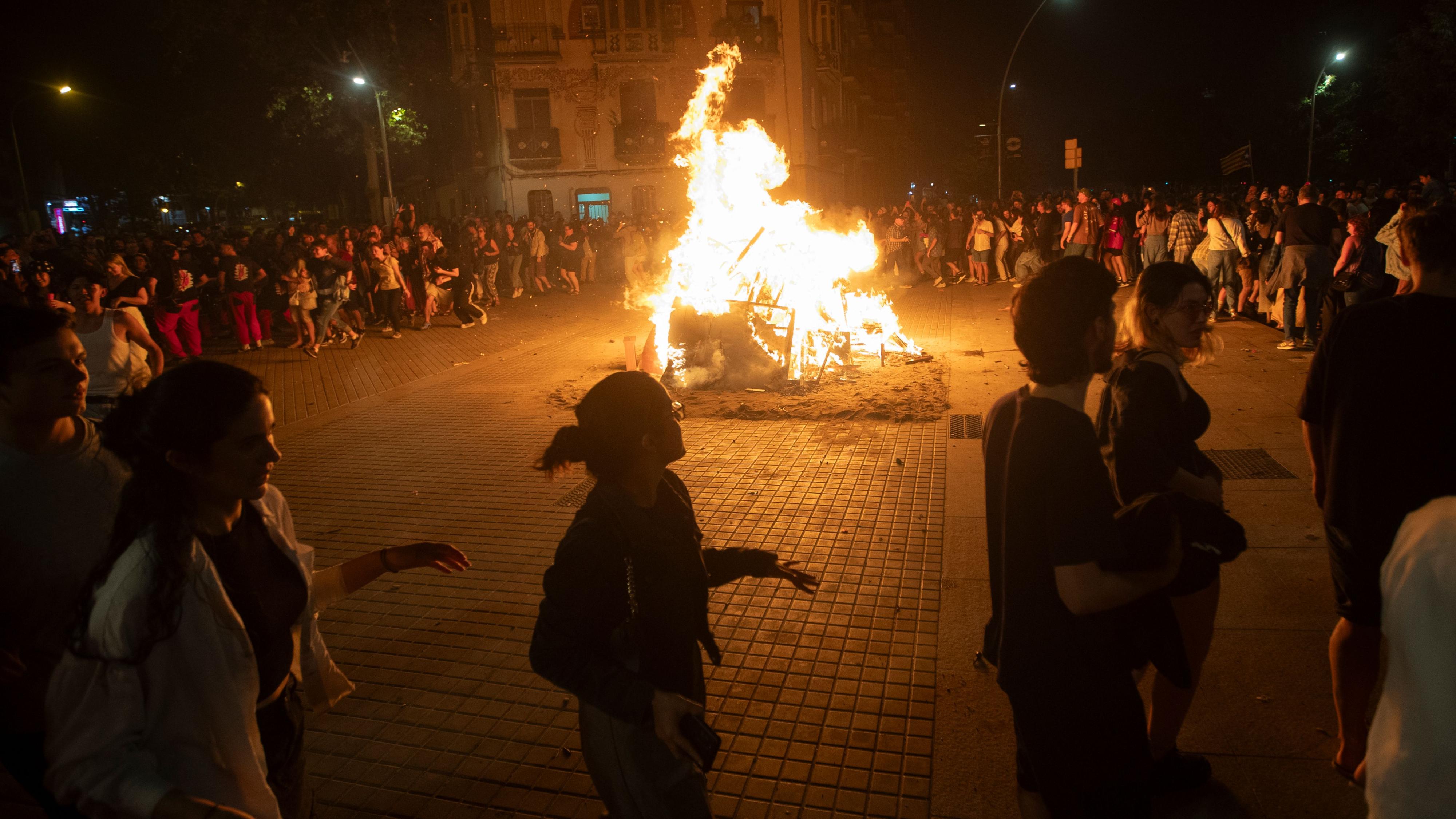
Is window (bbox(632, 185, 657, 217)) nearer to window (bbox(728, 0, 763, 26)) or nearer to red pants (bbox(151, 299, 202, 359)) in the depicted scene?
window (bbox(728, 0, 763, 26))

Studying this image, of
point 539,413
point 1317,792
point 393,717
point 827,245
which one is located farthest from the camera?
point 827,245

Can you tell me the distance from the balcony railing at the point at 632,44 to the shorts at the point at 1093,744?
36047 millimetres

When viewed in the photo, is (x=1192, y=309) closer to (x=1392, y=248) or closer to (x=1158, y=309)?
(x=1158, y=309)

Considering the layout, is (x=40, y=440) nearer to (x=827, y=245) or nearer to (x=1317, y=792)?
(x=1317, y=792)

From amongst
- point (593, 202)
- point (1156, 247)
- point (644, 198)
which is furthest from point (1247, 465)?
point (593, 202)

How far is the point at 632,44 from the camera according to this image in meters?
34.7

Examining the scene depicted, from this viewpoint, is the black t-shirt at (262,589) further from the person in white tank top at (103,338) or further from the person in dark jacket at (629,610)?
the person in white tank top at (103,338)

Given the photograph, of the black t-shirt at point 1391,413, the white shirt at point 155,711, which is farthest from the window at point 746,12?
the white shirt at point 155,711

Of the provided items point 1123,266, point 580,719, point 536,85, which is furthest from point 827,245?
point 536,85

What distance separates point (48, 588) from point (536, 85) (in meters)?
36.1

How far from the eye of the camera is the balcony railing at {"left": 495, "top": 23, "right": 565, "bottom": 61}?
34.6 m

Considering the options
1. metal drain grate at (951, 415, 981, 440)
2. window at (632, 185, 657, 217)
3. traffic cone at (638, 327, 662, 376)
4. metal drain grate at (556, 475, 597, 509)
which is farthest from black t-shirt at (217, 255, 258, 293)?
window at (632, 185, 657, 217)

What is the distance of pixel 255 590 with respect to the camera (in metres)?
2.06

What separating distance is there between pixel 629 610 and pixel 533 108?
36.7 meters
